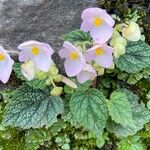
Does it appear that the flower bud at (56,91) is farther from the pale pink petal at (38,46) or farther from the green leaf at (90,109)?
the pale pink petal at (38,46)

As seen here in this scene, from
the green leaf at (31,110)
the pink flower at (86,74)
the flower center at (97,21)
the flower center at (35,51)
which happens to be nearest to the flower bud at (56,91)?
the green leaf at (31,110)

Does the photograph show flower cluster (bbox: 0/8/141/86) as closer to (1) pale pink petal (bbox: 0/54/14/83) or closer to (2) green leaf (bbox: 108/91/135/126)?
(1) pale pink petal (bbox: 0/54/14/83)

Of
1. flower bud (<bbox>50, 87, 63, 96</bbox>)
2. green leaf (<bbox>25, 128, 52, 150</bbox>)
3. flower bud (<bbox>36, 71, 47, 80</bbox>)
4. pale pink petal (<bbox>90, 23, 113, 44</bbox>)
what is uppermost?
pale pink petal (<bbox>90, 23, 113, 44</bbox>)

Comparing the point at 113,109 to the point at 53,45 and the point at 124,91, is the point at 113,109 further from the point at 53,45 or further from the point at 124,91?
the point at 53,45

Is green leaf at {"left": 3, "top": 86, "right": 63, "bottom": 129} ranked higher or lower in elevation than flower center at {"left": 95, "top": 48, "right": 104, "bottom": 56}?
lower

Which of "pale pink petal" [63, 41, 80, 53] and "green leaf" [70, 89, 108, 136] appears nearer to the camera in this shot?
"pale pink petal" [63, 41, 80, 53]

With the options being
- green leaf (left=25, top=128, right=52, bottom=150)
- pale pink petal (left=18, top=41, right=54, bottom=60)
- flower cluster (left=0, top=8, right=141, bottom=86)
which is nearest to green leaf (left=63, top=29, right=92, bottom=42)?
flower cluster (left=0, top=8, right=141, bottom=86)
